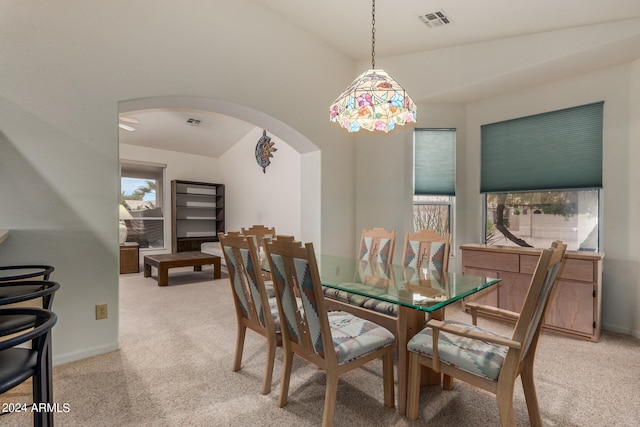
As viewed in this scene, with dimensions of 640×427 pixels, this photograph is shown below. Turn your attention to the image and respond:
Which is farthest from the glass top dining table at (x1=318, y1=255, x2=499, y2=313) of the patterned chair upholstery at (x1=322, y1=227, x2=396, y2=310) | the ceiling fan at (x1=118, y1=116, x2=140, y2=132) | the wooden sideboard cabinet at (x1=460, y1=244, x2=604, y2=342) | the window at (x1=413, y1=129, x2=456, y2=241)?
the ceiling fan at (x1=118, y1=116, x2=140, y2=132)

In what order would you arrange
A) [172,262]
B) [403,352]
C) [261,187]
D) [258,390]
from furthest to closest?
Result: [261,187]
[172,262]
[258,390]
[403,352]

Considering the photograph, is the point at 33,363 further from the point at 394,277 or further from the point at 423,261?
the point at 423,261

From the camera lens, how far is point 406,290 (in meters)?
1.93

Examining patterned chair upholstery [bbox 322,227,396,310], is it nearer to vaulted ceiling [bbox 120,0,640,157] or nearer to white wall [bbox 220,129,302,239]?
white wall [bbox 220,129,302,239]

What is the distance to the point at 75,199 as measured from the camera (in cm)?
246

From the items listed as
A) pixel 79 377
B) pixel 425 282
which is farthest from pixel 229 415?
pixel 425 282

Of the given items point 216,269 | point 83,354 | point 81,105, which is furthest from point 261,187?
point 83,354

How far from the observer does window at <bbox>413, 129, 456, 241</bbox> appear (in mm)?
4293

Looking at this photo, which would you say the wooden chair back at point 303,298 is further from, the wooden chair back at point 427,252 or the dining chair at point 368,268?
the wooden chair back at point 427,252

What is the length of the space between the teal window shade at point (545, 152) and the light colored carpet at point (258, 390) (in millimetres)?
1641

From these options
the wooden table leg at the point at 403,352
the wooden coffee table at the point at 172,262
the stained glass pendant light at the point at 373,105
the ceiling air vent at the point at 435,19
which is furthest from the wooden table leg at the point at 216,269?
the ceiling air vent at the point at 435,19

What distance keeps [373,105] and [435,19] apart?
6.23 feet

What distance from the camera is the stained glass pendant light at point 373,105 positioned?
2131mm

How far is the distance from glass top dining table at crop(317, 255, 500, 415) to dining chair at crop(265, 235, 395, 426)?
8cm
